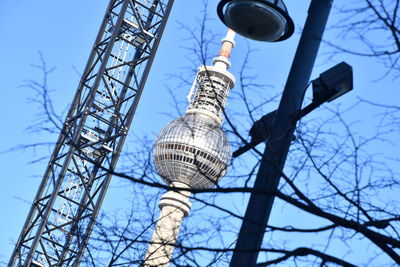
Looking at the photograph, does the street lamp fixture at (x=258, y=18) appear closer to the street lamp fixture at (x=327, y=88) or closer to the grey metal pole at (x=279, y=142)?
the grey metal pole at (x=279, y=142)

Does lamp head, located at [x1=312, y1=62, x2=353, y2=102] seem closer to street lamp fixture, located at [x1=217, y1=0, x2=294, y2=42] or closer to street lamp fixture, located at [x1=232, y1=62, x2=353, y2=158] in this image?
street lamp fixture, located at [x1=232, y1=62, x2=353, y2=158]

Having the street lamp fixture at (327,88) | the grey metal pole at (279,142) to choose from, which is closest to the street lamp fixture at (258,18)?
the grey metal pole at (279,142)

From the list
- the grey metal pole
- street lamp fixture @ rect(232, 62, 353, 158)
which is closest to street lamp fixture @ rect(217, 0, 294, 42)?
the grey metal pole

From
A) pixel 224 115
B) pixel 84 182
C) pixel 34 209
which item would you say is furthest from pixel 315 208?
pixel 34 209

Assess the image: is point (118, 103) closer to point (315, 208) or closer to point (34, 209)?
point (34, 209)

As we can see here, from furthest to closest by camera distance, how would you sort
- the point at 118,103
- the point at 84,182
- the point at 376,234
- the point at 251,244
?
the point at 118,103 → the point at 84,182 → the point at 251,244 → the point at 376,234

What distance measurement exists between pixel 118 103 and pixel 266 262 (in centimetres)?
1865

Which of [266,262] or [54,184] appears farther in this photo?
[54,184]

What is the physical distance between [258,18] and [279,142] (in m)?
1.38

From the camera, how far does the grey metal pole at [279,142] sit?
607 centimetres

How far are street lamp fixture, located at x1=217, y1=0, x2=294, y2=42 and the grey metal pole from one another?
44cm

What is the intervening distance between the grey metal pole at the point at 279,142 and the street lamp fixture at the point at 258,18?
0.44 metres

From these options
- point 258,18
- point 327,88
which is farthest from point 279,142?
point 258,18

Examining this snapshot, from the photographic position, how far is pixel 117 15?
84.6ft
